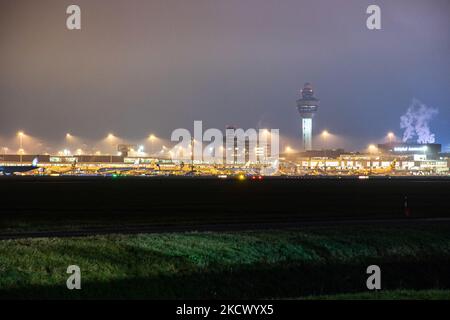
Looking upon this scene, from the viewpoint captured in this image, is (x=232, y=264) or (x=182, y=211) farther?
(x=182, y=211)

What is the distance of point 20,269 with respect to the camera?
92.8ft

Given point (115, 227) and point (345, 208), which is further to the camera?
point (345, 208)

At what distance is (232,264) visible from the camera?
33.2 m

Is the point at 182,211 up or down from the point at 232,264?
up

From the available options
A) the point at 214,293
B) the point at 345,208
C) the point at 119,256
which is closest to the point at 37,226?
the point at 119,256

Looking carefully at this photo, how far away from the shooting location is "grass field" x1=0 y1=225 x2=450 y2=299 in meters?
28.2

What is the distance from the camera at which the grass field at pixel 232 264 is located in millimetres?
28172

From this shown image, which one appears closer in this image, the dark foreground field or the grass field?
the grass field

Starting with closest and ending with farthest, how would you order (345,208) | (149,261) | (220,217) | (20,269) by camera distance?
(20,269), (149,261), (220,217), (345,208)

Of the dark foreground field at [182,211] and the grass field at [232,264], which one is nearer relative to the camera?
the grass field at [232,264]
